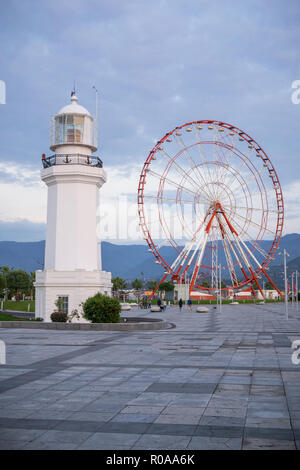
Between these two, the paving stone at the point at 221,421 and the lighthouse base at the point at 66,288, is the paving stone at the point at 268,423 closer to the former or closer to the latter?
the paving stone at the point at 221,421

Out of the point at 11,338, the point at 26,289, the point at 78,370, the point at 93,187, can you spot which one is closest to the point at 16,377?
the point at 78,370

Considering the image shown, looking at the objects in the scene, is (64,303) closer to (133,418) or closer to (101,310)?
(101,310)

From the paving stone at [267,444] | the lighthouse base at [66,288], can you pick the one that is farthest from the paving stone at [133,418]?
the lighthouse base at [66,288]

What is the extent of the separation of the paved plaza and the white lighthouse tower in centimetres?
1334

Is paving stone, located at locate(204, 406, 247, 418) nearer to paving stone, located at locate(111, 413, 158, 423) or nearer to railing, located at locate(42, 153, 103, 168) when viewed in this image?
paving stone, located at locate(111, 413, 158, 423)

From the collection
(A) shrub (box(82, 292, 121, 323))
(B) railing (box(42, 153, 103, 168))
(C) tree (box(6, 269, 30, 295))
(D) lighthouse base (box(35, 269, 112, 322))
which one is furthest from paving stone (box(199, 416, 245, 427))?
(C) tree (box(6, 269, 30, 295))

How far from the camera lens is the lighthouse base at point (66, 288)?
28.5 m

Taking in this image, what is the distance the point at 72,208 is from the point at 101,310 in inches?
289

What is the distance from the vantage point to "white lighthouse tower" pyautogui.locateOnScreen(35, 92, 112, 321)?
94.5 feet

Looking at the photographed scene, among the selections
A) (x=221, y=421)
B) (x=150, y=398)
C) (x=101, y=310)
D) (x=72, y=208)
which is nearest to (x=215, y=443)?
(x=221, y=421)

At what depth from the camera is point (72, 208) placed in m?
29.6
